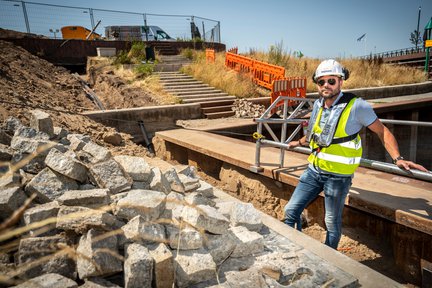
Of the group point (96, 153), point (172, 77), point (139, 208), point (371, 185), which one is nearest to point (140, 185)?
point (96, 153)

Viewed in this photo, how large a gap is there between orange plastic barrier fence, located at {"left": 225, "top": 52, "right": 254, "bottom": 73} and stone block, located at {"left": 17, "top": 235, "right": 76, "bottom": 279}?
12.3m

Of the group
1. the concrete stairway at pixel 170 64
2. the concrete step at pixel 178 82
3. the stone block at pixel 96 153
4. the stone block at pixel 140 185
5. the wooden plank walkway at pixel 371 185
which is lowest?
the wooden plank walkway at pixel 371 185

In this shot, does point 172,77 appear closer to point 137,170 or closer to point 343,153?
point 137,170

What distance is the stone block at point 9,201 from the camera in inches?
104

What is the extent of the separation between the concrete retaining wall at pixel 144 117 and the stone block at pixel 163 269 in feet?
20.4

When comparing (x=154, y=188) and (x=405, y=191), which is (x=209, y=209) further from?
(x=405, y=191)

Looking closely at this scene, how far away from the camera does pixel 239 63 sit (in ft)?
46.9

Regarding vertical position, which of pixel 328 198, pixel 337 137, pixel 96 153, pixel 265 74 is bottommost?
pixel 328 198

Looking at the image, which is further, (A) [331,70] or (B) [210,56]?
(B) [210,56]

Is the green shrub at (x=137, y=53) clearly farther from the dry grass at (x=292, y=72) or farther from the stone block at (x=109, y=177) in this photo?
the stone block at (x=109, y=177)

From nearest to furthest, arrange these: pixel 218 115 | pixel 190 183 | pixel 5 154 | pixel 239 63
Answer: pixel 5 154
pixel 190 183
pixel 218 115
pixel 239 63

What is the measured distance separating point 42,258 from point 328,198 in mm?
2580

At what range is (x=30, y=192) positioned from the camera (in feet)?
9.86

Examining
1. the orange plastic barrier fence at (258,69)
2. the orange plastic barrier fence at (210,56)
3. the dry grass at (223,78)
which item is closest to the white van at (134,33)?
the orange plastic barrier fence at (210,56)
